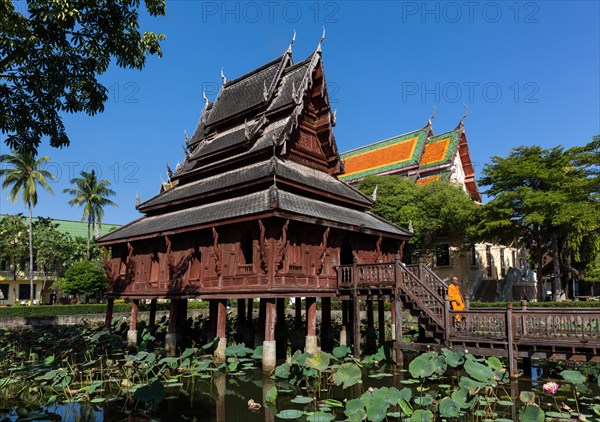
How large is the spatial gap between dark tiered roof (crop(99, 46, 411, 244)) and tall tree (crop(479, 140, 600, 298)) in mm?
11946

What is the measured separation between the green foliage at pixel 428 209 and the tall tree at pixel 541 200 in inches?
68.4

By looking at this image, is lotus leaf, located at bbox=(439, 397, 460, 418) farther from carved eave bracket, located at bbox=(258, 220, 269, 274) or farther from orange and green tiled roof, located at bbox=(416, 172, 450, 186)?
orange and green tiled roof, located at bbox=(416, 172, 450, 186)

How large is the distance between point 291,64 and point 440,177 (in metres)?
19.5

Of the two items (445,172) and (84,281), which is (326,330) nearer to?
(445,172)

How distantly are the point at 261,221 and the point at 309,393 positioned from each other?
17.3ft

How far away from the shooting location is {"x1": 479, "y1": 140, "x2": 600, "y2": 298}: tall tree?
2591 centimetres

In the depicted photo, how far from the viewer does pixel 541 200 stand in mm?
26172

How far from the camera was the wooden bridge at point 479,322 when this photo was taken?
10633mm

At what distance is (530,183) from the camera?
94.5 feet

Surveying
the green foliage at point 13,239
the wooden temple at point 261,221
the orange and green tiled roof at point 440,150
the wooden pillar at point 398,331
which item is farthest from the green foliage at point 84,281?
the wooden pillar at point 398,331

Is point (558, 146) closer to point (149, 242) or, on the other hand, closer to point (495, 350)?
point (495, 350)

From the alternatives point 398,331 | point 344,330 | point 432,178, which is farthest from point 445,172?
point 398,331

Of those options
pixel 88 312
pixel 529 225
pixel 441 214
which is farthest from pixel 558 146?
pixel 88 312

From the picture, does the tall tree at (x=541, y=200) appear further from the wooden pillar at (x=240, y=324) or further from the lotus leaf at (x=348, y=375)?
the lotus leaf at (x=348, y=375)
